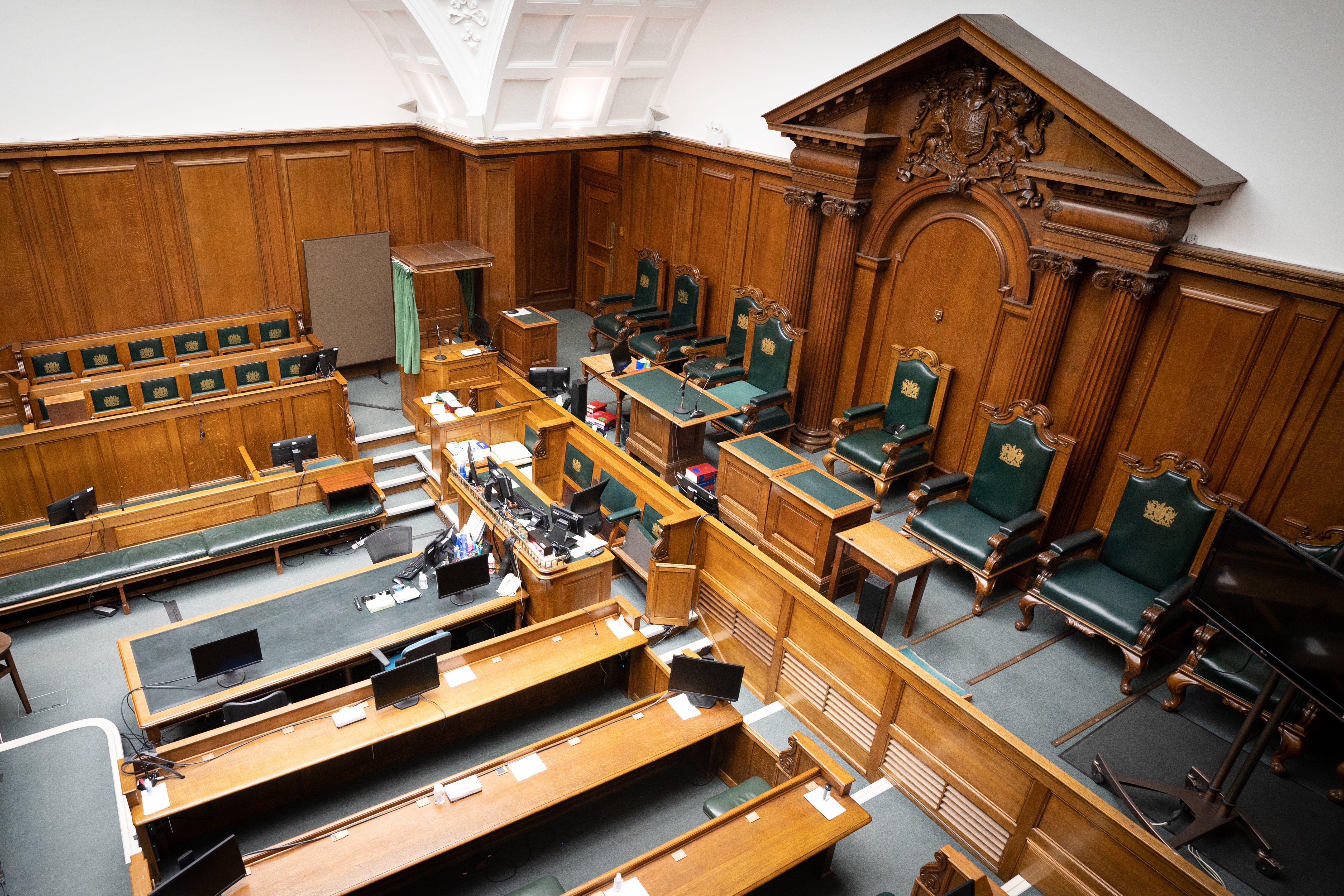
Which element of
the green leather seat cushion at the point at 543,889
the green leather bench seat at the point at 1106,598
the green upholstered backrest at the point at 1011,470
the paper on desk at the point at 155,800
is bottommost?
the green leather seat cushion at the point at 543,889

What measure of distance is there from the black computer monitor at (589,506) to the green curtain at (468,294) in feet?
13.8

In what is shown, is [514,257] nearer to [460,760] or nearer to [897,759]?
[460,760]

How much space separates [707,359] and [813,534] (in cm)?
332

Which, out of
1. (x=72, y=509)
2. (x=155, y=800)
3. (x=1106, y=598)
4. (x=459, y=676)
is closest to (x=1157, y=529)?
(x=1106, y=598)

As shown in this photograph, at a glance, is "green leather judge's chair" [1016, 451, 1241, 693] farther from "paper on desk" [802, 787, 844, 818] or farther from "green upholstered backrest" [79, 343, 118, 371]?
"green upholstered backrest" [79, 343, 118, 371]

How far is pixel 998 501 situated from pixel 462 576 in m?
4.28

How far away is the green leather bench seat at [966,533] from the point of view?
6.37 meters

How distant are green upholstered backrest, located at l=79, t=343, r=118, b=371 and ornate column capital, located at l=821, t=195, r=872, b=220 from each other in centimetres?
767

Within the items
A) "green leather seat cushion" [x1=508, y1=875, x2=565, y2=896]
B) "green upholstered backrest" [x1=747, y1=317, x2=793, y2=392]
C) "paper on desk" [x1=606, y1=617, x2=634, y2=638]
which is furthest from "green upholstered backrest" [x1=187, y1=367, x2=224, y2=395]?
"green leather seat cushion" [x1=508, y1=875, x2=565, y2=896]

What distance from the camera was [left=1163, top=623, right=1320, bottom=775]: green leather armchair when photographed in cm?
500

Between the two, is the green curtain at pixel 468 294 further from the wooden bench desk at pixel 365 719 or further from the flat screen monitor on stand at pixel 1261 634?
the flat screen monitor on stand at pixel 1261 634

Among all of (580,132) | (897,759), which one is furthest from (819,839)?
(580,132)

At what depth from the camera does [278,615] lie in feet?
20.3

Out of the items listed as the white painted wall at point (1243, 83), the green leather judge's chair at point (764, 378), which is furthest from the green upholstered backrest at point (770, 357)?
the white painted wall at point (1243, 83)
